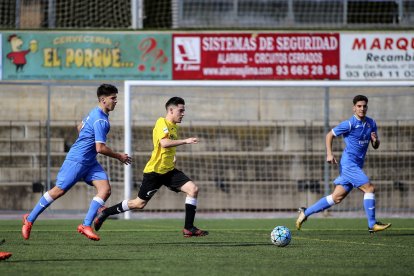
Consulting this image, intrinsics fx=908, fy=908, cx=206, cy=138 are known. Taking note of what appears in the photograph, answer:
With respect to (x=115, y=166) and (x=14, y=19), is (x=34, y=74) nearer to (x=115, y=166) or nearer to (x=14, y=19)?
(x=14, y=19)

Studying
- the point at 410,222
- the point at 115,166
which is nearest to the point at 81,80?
the point at 115,166

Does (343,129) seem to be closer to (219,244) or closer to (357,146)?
(357,146)

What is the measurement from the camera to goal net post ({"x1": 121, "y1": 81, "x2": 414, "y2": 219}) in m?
18.7

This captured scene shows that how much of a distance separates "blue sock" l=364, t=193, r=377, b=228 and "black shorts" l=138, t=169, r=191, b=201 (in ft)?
8.71

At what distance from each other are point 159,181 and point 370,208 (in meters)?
3.01

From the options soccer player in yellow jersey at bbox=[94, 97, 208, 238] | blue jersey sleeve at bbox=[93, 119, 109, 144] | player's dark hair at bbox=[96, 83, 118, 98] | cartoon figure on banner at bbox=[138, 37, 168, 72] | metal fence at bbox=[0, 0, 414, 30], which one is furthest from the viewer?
metal fence at bbox=[0, 0, 414, 30]

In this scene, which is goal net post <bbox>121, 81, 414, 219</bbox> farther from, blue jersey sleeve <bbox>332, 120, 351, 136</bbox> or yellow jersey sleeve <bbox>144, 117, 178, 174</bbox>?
yellow jersey sleeve <bbox>144, 117, 178, 174</bbox>

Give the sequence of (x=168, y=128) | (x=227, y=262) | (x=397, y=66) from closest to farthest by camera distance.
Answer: (x=227, y=262)
(x=168, y=128)
(x=397, y=66)

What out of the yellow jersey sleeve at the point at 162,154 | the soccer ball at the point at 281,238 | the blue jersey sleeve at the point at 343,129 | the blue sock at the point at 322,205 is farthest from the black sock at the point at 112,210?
the blue jersey sleeve at the point at 343,129

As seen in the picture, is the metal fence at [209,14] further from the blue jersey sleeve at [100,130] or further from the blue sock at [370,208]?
the blue jersey sleeve at [100,130]

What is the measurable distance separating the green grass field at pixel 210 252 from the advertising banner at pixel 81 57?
19.9 ft

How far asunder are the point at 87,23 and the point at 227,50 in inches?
137

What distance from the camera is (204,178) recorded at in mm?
19203

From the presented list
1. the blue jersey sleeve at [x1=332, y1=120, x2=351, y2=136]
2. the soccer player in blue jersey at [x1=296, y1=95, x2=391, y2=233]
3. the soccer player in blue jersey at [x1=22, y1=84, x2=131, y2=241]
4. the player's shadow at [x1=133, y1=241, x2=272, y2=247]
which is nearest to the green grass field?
the player's shadow at [x1=133, y1=241, x2=272, y2=247]
